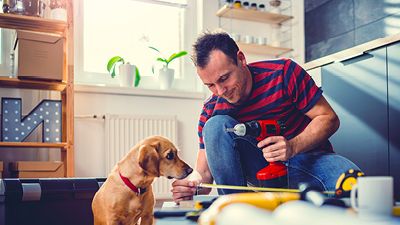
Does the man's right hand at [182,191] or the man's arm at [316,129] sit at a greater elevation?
the man's arm at [316,129]

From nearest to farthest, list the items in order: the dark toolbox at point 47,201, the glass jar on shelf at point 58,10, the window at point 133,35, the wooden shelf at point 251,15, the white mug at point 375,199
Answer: the white mug at point 375,199 → the dark toolbox at point 47,201 → the glass jar on shelf at point 58,10 → the window at point 133,35 → the wooden shelf at point 251,15

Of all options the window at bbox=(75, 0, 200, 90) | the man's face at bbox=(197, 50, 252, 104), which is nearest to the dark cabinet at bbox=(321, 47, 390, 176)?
the man's face at bbox=(197, 50, 252, 104)

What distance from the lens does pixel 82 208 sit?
6.05ft

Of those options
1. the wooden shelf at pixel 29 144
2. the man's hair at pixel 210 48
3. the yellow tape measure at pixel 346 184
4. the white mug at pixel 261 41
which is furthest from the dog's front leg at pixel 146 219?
the white mug at pixel 261 41

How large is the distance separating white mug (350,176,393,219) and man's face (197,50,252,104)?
0.92 meters

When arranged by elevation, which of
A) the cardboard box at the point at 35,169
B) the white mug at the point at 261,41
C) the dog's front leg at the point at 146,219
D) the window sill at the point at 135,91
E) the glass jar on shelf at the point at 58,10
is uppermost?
the glass jar on shelf at the point at 58,10

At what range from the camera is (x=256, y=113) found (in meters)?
1.63

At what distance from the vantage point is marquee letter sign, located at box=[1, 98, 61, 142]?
2434 mm

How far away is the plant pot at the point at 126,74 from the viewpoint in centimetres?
299

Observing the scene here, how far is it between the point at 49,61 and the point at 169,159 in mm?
1219

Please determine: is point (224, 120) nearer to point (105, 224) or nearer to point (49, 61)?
point (105, 224)

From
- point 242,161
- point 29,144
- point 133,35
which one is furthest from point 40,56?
point 242,161

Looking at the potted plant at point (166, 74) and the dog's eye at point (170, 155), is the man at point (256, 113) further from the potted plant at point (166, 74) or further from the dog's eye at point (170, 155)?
the potted plant at point (166, 74)

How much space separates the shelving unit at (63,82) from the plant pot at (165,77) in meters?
0.75
